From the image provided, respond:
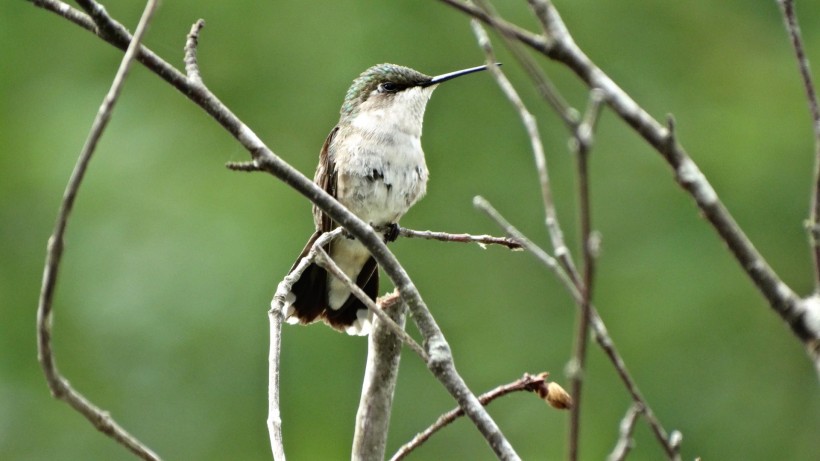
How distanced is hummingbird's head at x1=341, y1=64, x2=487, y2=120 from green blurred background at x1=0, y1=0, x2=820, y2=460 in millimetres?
2276

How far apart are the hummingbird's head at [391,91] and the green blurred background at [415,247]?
2.28 metres

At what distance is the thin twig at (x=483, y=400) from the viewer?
Result: 2.55m

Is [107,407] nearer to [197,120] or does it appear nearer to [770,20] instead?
[197,120]

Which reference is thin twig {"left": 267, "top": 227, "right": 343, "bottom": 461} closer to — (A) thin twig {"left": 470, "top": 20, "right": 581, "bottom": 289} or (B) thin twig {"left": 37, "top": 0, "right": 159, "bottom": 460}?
(B) thin twig {"left": 37, "top": 0, "right": 159, "bottom": 460}

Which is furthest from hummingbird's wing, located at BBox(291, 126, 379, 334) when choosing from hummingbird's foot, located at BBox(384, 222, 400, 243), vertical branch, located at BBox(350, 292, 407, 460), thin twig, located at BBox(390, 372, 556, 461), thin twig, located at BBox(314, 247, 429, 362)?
thin twig, located at BBox(314, 247, 429, 362)

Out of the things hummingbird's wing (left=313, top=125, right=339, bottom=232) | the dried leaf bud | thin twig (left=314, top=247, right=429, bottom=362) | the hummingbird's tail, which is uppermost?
hummingbird's wing (left=313, top=125, right=339, bottom=232)

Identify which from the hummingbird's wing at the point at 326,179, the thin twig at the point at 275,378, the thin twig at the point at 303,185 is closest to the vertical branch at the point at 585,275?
the thin twig at the point at 303,185

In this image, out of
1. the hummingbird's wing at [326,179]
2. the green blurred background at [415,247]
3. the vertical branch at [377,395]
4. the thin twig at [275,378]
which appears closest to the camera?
the thin twig at [275,378]

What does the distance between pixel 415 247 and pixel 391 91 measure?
3343 millimetres

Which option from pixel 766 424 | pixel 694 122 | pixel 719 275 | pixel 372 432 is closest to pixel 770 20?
pixel 694 122

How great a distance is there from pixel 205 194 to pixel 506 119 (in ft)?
8.17

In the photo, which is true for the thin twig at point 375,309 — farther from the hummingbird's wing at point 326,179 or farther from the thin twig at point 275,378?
the hummingbird's wing at point 326,179

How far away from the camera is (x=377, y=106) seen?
5480 mm

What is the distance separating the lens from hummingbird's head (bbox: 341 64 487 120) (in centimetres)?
546
